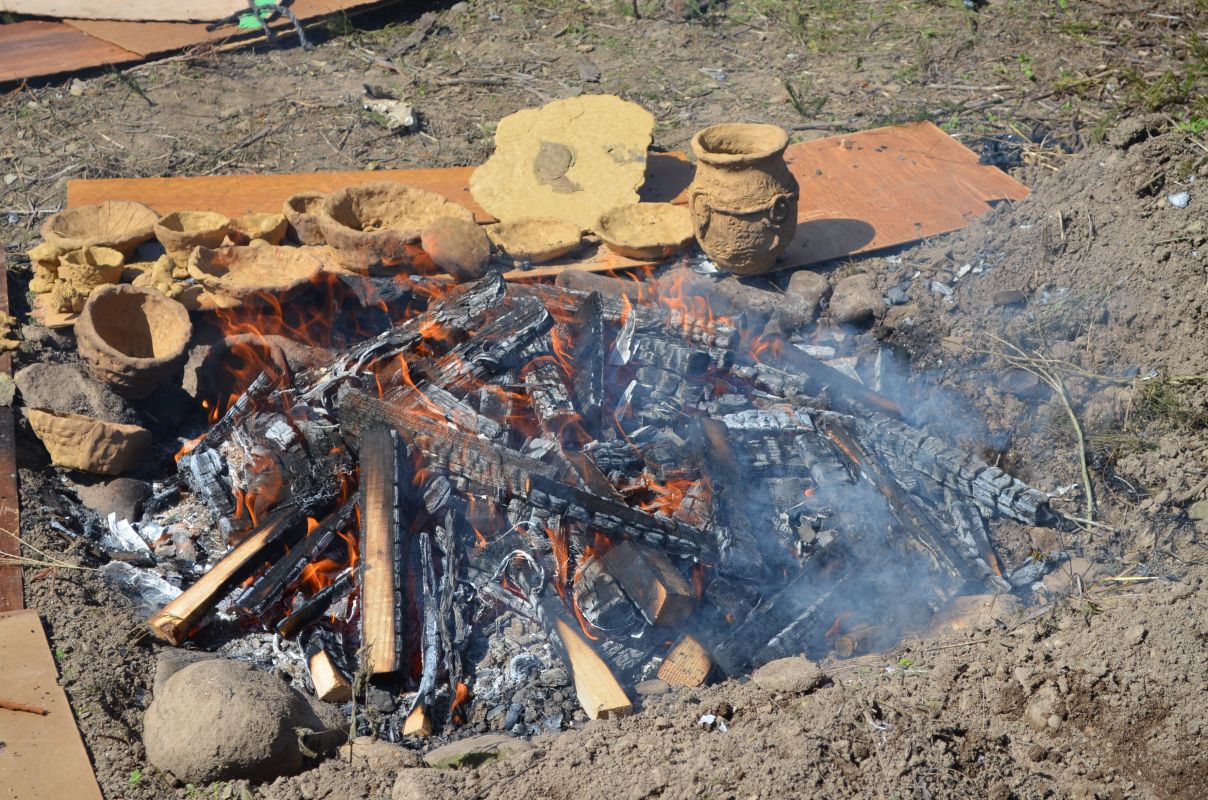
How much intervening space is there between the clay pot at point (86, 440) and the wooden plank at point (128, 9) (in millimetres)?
6489

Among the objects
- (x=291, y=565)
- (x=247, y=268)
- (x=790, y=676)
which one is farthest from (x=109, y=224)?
(x=790, y=676)

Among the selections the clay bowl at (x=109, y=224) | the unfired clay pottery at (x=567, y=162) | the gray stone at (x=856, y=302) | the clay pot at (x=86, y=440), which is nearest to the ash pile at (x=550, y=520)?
the clay pot at (x=86, y=440)

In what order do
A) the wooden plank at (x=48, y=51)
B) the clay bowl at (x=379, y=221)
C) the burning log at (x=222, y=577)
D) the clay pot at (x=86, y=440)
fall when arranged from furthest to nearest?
1. the wooden plank at (x=48, y=51)
2. the clay bowl at (x=379, y=221)
3. the clay pot at (x=86, y=440)
4. the burning log at (x=222, y=577)

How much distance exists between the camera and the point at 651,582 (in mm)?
4043

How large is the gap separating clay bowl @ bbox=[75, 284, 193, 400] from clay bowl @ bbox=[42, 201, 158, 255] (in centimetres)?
89

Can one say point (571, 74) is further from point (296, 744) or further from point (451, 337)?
point (296, 744)

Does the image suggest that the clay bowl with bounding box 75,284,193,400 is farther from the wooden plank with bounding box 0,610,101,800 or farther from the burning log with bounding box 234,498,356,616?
the wooden plank with bounding box 0,610,101,800

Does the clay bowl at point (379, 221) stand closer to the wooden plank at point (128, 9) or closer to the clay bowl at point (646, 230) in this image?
the clay bowl at point (646, 230)

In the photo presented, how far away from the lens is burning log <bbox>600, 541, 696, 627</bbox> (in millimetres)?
4016

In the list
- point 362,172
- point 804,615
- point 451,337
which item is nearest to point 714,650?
point 804,615

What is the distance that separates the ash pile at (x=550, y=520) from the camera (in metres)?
4.09

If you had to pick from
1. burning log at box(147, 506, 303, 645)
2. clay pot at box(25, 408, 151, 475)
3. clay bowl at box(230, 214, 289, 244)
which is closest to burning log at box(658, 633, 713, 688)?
burning log at box(147, 506, 303, 645)

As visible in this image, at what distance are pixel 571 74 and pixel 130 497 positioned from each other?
6014mm

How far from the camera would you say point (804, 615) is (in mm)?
4223
